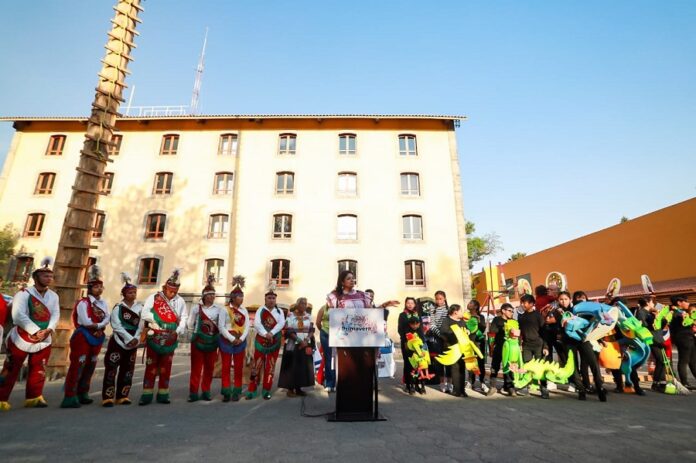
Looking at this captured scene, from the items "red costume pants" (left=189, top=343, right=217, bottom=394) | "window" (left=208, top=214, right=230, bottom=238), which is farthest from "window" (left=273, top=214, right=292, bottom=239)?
"red costume pants" (left=189, top=343, right=217, bottom=394)

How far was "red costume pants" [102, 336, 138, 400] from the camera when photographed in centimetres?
568

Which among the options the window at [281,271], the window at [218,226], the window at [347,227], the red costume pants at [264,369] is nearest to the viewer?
the red costume pants at [264,369]

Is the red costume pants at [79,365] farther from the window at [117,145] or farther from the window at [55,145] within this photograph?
the window at [55,145]

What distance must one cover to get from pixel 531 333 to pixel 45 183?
98.2ft

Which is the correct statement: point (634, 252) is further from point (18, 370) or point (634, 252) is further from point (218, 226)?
point (18, 370)

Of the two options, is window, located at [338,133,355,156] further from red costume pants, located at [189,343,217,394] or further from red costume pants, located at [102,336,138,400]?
red costume pants, located at [102,336,138,400]

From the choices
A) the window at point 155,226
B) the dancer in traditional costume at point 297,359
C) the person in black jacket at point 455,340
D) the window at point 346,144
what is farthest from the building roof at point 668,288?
the window at point 155,226

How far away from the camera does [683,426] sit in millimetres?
4391

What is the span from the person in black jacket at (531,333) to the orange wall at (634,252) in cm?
1693

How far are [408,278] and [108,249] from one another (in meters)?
19.1

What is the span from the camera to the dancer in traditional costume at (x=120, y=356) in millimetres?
5695

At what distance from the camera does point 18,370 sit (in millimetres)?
5395

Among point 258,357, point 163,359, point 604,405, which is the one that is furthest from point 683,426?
point 163,359

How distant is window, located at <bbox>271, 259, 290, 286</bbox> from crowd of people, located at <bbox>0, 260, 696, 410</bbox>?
548 inches
